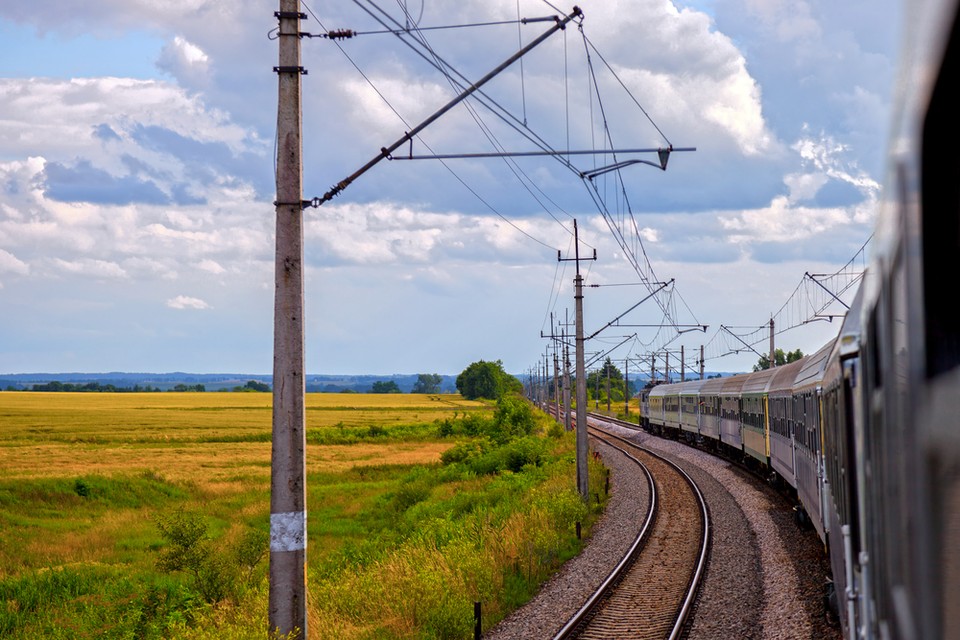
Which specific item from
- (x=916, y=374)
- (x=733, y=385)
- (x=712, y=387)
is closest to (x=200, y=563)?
(x=733, y=385)

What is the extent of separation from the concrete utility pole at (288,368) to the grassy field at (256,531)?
3.22 feet

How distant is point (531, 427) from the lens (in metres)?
61.0

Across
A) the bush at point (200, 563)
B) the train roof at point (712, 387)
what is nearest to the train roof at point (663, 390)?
the train roof at point (712, 387)

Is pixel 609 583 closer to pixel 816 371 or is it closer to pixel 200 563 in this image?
pixel 816 371

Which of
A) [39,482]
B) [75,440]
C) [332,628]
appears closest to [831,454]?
[332,628]

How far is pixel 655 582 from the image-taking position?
1669 cm

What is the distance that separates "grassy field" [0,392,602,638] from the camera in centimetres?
1552

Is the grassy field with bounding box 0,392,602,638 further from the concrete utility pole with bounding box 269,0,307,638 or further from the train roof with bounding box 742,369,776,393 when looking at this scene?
the train roof with bounding box 742,369,776,393

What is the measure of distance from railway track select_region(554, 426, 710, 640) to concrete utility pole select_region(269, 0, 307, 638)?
14.9ft

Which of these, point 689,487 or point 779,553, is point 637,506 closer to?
point 689,487

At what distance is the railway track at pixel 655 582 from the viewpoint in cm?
1369

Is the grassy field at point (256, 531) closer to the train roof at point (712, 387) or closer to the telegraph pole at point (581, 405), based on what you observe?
the telegraph pole at point (581, 405)

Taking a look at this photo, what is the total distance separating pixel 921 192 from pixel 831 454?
26.0 feet

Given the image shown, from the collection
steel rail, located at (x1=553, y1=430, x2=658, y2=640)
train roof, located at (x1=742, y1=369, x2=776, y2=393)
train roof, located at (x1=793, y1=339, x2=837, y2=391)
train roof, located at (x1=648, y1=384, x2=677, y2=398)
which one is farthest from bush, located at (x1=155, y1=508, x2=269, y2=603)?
train roof, located at (x1=648, y1=384, x2=677, y2=398)
